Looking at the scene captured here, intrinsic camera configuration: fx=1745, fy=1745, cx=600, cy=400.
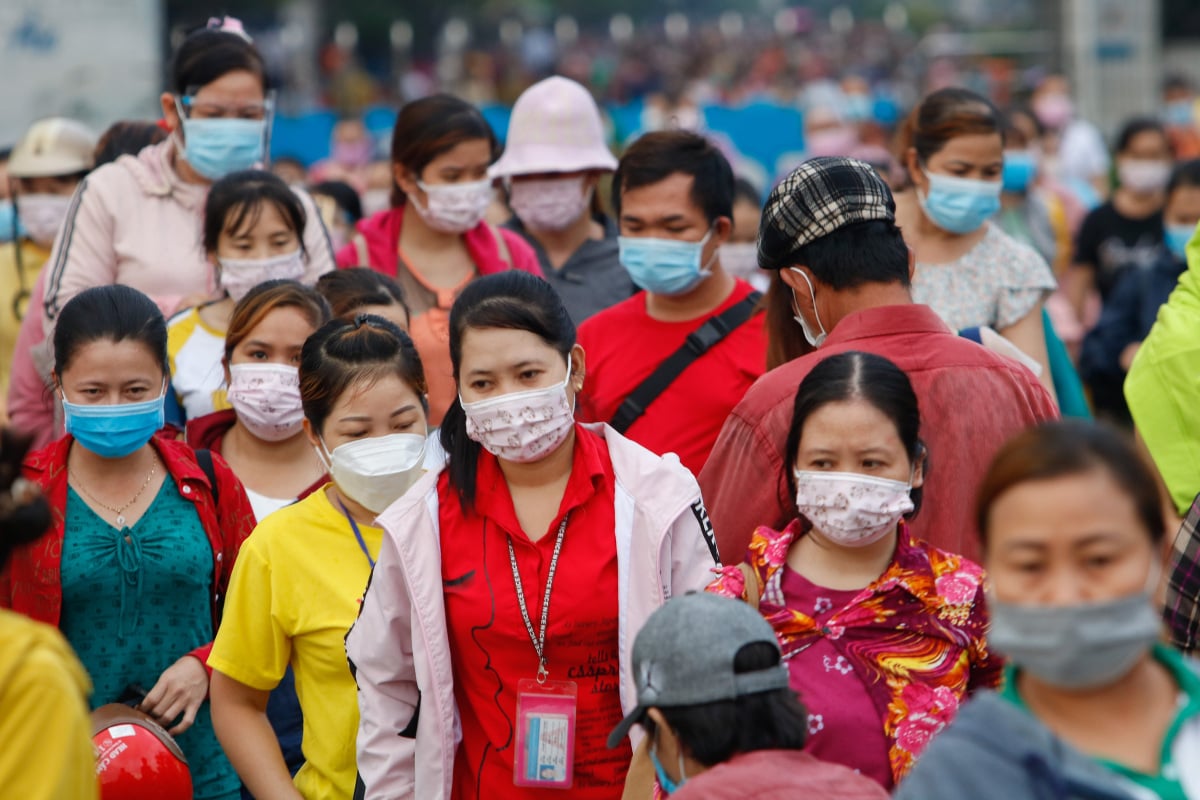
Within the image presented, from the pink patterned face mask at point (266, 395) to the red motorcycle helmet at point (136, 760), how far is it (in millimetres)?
1206

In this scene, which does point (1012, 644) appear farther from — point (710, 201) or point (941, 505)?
point (710, 201)

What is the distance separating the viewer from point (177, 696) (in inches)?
181

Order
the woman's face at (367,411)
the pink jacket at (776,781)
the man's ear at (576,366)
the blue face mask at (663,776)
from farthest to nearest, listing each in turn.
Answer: the woman's face at (367,411) < the man's ear at (576,366) < the blue face mask at (663,776) < the pink jacket at (776,781)

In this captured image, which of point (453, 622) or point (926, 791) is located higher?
point (926, 791)

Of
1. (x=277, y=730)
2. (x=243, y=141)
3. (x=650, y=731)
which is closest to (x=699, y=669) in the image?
(x=650, y=731)

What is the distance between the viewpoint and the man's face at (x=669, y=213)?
584cm

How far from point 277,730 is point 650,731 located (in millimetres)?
1837

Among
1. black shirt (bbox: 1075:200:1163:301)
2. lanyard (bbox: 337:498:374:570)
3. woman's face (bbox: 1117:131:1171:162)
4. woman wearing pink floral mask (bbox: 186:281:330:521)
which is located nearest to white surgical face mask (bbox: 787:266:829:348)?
lanyard (bbox: 337:498:374:570)

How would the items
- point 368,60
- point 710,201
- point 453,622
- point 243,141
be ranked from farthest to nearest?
point 368,60 < point 243,141 < point 710,201 < point 453,622

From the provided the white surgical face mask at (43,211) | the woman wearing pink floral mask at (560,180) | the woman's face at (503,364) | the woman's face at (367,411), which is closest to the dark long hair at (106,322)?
the woman's face at (367,411)

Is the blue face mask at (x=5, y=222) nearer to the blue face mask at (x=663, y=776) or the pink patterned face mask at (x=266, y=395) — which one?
the pink patterned face mask at (x=266, y=395)

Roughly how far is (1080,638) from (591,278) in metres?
4.65

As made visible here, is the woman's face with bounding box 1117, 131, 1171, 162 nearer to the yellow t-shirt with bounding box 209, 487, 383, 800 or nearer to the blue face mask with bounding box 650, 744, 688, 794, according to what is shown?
the yellow t-shirt with bounding box 209, 487, 383, 800

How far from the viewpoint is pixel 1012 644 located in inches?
107
